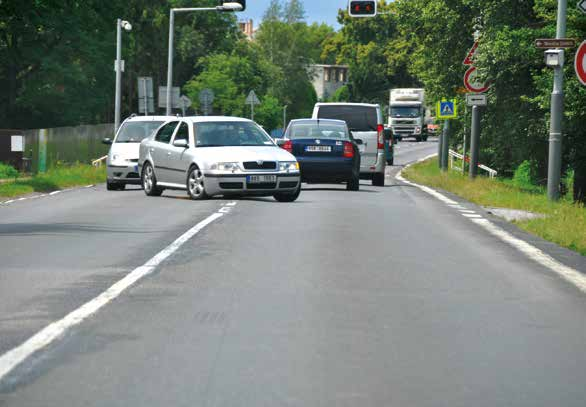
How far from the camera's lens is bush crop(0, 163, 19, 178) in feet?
124

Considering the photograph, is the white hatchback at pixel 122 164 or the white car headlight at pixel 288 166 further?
the white hatchback at pixel 122 164

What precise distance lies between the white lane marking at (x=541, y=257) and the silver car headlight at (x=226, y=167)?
5.15m

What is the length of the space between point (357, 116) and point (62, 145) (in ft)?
59.0

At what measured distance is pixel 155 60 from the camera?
86625 mm

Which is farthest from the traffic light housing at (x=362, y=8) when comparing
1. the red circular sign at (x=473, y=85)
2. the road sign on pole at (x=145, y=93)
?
the road sign on pole at (x=145, y=93)

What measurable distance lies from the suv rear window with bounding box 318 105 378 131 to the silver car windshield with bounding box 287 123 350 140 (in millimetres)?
3562

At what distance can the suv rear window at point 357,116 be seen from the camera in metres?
31.8

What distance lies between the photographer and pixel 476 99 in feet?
101

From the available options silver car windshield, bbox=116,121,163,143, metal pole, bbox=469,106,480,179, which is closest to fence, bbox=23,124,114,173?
silver car windshield, bbox=116,121,163,143

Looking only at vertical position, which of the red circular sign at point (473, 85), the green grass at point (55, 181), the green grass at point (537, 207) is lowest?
the green grass at point (55, 181)

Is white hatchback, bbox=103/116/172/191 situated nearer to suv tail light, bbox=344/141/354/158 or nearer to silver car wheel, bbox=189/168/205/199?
suv tail light, bbox=344/141/354/158

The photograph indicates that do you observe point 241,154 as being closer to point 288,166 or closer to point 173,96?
point 288,166

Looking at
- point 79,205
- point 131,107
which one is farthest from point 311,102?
point 79,205

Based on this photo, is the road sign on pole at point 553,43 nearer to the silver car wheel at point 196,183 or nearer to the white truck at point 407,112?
the silver car wheel at point 196,183
